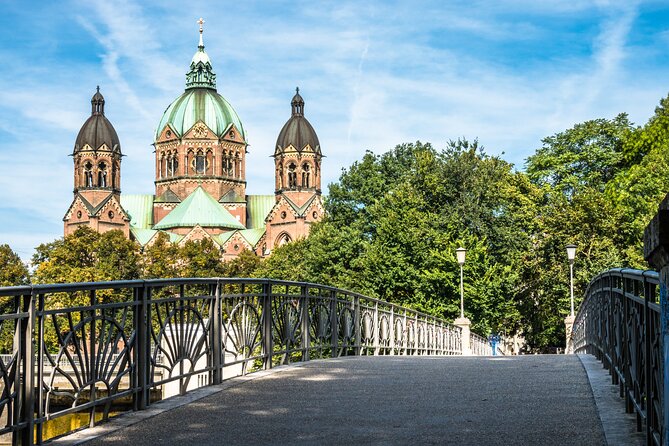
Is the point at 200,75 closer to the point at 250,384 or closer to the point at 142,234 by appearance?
the point at 142,234

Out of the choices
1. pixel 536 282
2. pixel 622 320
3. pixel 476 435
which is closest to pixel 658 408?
pixel 476 435

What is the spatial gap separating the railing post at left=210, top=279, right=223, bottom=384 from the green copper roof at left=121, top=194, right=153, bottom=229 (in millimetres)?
117064

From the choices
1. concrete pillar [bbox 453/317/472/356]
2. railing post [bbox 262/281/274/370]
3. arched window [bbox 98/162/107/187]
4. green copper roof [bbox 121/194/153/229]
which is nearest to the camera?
railing post [bbox 262/281/274/370]

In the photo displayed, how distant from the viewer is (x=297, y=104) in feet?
392

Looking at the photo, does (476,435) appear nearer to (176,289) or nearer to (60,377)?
(60,377)

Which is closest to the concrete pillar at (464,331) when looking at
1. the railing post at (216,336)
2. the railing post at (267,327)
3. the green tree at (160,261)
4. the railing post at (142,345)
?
the railing post at (267,327)

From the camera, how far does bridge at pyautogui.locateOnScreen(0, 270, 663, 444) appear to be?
643 centimetres

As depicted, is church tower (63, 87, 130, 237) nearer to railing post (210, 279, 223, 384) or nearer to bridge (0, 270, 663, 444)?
bridge (0, 270, 663, 444)

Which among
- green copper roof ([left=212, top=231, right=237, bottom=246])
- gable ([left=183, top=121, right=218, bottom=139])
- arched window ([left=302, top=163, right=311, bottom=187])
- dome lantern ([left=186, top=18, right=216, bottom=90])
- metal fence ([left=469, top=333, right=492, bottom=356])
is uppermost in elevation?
dome lantern ([left=186, top=18, right=216, bottom=90])

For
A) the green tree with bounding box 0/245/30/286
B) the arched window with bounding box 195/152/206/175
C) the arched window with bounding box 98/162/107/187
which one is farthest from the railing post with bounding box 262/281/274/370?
the arched window with bounding box 98/162/107/187

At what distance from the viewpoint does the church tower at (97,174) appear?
11725 centimetres

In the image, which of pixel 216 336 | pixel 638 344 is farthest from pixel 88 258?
pixel 638 344

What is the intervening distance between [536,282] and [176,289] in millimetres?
42511

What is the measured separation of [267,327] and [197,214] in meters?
105
